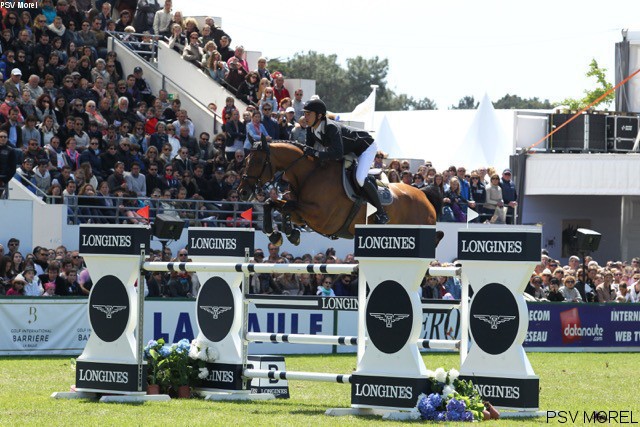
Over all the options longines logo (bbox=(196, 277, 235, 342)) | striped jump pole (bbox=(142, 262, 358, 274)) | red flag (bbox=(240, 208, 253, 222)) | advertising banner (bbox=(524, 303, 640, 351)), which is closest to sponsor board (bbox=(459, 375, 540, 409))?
striped jump pole (bbox=(142, 262, 358, 274))

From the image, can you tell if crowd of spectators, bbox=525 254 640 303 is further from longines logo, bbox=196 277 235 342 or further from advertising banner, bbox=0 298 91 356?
longines logo, bbox=196 277 235 342

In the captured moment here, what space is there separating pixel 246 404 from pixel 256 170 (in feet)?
12.4

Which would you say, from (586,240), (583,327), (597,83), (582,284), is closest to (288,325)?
(583,327)

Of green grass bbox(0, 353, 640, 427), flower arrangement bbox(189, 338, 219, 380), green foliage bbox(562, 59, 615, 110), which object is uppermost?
green foliage bbox(562, 59, 615, 110)

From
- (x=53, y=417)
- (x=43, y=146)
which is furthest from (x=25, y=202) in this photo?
(x=53, y=417)

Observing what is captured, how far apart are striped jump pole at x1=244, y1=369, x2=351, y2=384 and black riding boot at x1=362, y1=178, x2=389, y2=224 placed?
390 cm

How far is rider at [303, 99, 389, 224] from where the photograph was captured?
47.2 ft

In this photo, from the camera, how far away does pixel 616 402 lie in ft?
40.1

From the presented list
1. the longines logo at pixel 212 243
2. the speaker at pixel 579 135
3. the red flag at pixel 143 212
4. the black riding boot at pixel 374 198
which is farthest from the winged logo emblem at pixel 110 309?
the speaker at pixel 579 135

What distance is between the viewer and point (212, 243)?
488 inches

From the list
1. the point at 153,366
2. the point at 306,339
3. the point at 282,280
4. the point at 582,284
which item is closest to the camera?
the point at 306,339

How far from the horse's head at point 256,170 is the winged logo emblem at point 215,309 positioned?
244cm

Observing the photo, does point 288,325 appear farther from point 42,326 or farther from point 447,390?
point 447,390

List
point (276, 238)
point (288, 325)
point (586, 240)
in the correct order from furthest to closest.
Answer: point (586, 240) < point (288, 325) < point (276, 238)
